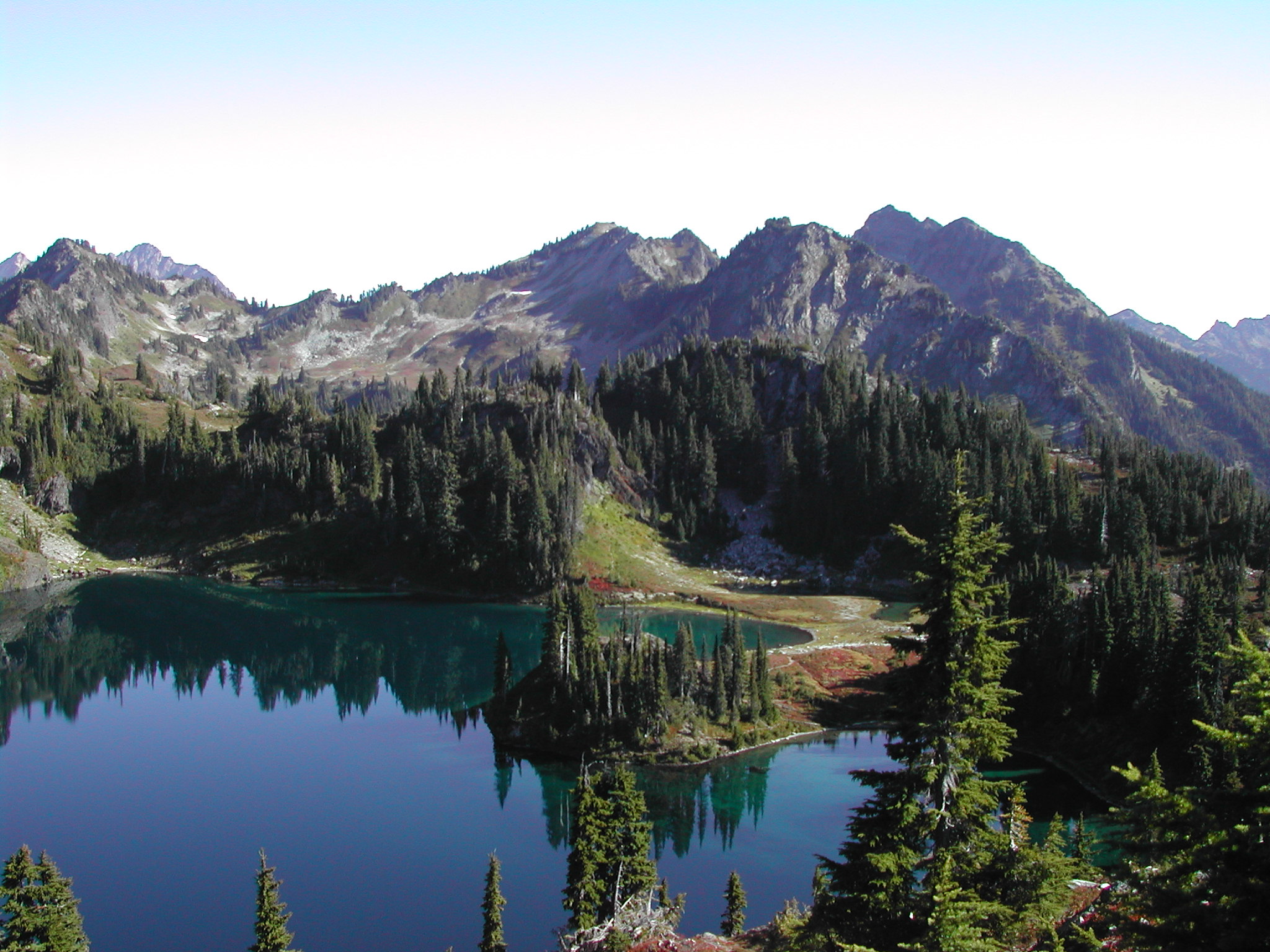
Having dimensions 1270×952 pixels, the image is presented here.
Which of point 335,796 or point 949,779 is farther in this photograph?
point 335,796

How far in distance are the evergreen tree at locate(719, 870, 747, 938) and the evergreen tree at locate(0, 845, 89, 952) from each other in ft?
102

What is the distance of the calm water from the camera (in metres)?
56.6

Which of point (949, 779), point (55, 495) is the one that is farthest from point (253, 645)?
point (949, 779)

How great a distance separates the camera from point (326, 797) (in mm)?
75688

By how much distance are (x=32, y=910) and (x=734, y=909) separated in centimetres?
3358

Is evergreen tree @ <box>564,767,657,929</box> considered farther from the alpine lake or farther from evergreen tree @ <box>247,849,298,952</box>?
evergreen tree @ <box>247,849,298,952</box>

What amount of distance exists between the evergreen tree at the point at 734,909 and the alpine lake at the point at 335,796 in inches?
113

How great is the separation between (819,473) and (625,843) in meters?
146

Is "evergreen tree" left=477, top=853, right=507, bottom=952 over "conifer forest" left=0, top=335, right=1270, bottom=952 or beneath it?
beneath

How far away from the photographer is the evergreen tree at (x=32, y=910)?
35344 millimetres

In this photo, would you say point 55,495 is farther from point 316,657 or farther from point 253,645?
point 316,657

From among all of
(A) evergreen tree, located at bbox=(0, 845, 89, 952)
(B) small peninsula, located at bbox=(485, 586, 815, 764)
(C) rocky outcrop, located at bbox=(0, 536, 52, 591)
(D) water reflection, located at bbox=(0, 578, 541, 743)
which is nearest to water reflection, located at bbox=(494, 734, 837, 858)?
(B) small peninsula, located at bbox=(485, 586, 815, 764)

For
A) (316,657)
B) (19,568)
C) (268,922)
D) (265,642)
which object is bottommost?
(316,657)

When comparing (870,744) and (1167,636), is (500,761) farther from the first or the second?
(1167,636)
